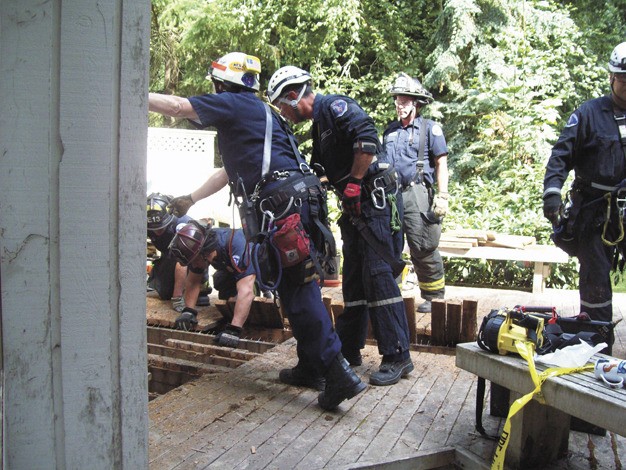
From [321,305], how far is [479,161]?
10392 mm

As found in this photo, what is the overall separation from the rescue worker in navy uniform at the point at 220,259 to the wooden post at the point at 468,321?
1.95 meters

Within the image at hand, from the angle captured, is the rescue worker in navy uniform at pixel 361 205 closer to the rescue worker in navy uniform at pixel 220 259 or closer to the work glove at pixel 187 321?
the rescue worker in navy uniform at pixel 220 259

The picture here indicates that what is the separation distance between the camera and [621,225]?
4043mm

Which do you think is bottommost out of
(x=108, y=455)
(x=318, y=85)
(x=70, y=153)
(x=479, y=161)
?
(x=108, y=455)

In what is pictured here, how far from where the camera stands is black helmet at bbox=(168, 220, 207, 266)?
589cm

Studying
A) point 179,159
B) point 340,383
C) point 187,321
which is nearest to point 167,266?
point 187,321

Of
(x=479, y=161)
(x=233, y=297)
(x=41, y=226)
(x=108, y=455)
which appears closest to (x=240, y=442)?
(x=108, y=455)

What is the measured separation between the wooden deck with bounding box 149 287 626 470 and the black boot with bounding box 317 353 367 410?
11 cm

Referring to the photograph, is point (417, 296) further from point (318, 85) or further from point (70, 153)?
point (318, 85)

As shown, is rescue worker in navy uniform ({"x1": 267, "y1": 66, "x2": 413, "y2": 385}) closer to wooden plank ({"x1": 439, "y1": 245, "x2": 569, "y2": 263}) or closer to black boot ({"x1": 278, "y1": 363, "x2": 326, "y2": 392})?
black boot ({"x1": 278, "y1": 363, "x2": 326, "y2": 392})

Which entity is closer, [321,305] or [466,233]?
[321,305]

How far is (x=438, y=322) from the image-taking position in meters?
5.24

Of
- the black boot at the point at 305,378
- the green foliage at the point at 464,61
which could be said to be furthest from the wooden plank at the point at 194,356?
the green foliage at the point at 464,61

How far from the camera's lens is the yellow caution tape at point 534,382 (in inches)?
108
